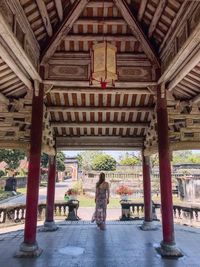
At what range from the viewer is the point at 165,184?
6.55 meters

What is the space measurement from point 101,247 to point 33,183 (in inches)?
94.8

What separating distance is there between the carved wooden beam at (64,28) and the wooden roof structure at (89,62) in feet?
0.07

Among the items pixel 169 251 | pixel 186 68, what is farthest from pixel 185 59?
pixel 169 251

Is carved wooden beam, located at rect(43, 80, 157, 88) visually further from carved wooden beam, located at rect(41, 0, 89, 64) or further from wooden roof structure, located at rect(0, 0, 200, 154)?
carved wooden beam, located at rect(41, 0, 89, 64)

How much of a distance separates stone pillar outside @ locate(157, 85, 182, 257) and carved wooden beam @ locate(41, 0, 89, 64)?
8.82ft

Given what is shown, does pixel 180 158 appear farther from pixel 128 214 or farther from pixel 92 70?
pixel 92 70

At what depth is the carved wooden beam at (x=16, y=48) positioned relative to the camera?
4.33 m

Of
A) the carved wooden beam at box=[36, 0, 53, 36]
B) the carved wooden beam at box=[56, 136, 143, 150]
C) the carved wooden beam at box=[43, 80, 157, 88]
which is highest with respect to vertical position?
the carved wooden beam at box=[36, 0, 53, 36]

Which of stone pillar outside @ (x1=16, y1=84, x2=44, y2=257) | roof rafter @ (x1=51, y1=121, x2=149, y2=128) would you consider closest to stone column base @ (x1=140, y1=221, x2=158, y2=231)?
roof rafter @ (x1=51, y1=121, x2=149, y2=128)

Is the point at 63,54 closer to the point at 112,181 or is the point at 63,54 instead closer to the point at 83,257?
the point at 83,257

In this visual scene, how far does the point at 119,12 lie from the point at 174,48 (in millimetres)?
1614

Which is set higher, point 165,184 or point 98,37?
point 98,37

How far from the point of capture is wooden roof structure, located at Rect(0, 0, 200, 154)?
17.9 feet

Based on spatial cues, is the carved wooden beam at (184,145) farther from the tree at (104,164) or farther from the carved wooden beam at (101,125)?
the tree at (104,164)
